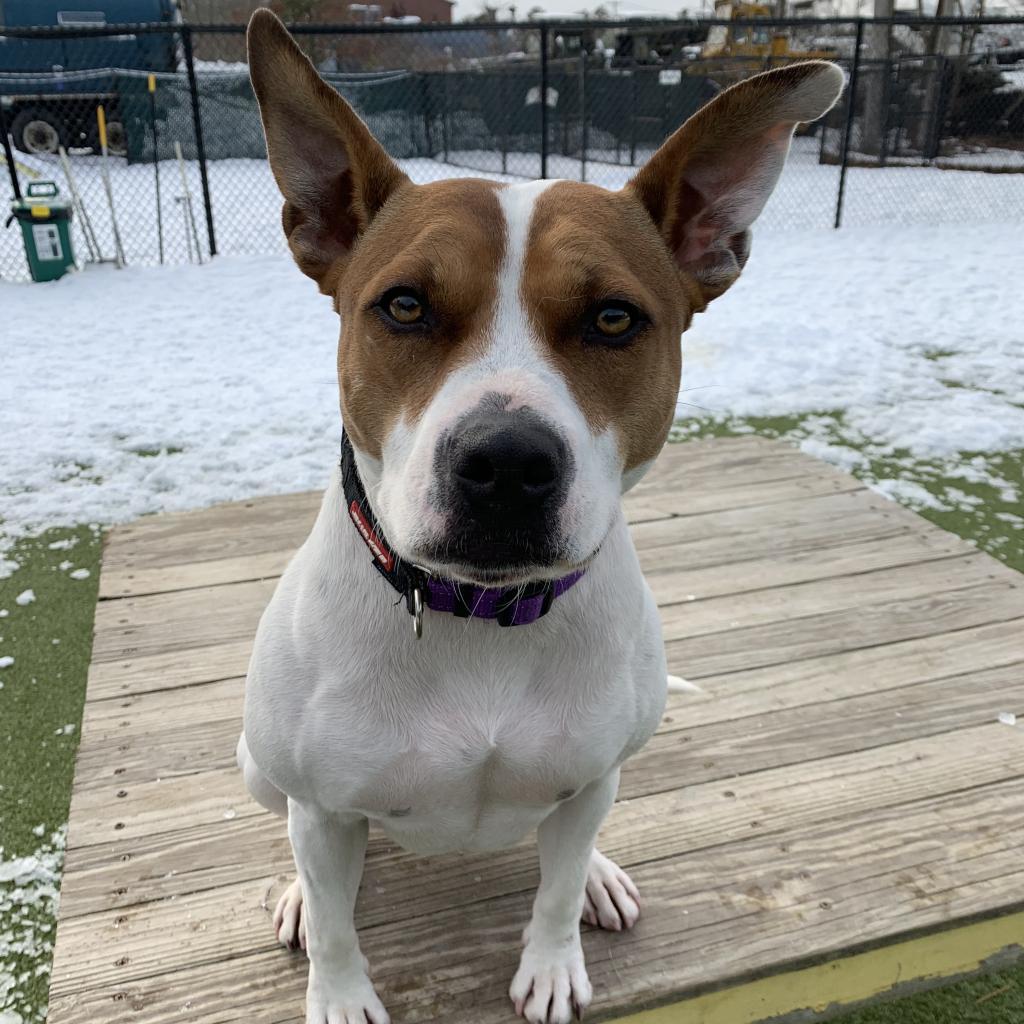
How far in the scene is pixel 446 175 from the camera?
14.3 m

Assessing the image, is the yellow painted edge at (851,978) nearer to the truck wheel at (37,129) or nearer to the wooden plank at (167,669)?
the wooden plank at (167,669)

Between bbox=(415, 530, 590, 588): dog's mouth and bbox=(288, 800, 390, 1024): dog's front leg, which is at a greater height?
bbox=(415, 530, 590, 588): dog's mouth

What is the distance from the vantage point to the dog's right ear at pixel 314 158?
1.62m

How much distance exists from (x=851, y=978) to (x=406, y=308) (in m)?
A: 1.82

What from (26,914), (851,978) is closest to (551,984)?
(851,978)

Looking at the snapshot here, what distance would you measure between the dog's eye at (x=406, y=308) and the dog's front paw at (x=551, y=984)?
4.50 ft

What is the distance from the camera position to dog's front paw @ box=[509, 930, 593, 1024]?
1929 mm

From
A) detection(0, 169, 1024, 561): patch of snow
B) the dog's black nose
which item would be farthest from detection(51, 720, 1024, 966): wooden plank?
detection(0, 169, 1024, 561): patch of snow

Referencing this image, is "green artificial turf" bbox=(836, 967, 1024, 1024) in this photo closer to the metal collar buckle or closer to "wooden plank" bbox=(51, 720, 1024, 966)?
"wooden plank" bbox=(51, 720, 1024, 966)

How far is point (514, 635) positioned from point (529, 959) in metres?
0.83

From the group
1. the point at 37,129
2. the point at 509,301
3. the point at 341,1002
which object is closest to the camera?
the point at 509,301

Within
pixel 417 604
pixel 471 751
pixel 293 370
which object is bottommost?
pixel 293 370

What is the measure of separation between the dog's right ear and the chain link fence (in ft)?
34.8

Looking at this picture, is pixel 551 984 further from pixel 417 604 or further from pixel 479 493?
pixel 479 493
